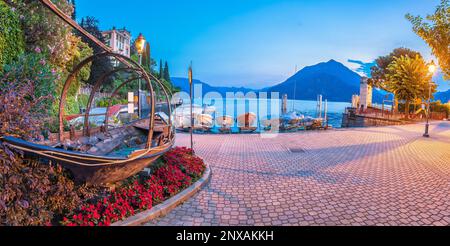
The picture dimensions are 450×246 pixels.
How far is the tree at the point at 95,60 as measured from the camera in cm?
2653

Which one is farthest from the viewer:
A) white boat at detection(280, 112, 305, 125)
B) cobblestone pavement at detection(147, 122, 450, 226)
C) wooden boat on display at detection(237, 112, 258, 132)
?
white boat at detection(280, 112, 305, 125)

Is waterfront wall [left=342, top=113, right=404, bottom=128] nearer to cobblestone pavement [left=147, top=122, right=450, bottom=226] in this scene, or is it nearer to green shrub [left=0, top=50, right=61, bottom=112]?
cobblestone pavement [left=147, top=122, right=450, bottom=226]

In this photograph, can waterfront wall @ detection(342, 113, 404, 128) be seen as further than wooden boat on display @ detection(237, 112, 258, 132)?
Yes

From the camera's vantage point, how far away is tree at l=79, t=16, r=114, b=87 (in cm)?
2653

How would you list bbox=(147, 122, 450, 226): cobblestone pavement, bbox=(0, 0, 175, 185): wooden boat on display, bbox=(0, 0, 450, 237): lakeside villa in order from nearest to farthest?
bbox=(0, 0, 175, 185): wooden boat on display, bbox=(0, 0, 450, 237): lakeside villa, bbox=(147, 122, 450, 226): cobblestone pavement

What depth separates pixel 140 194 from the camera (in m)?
4.16

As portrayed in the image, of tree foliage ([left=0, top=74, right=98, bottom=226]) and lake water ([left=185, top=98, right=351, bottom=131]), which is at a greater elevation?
lake water ([left=185, top=98, right=351, bottom=131])

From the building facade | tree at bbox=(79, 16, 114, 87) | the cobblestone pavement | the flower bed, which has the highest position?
the building facade

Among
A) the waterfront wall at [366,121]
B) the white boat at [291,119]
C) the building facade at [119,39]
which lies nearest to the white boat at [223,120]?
the white boat at [291,119]

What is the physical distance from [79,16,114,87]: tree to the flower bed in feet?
72.9

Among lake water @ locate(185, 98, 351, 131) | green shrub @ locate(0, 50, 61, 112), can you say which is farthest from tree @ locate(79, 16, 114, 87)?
green shrub @ locate(0, 50, 61, 112)

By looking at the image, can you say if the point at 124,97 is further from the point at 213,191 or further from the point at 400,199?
the point at 400,199
